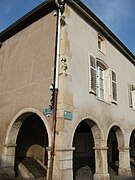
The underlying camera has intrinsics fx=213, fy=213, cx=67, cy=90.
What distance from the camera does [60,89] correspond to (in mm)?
6645

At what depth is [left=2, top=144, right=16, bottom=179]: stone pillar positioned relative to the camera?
25.0 ft

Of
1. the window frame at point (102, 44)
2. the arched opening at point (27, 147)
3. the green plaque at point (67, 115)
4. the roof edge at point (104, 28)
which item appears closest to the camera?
the green plaque at point (67, 115)

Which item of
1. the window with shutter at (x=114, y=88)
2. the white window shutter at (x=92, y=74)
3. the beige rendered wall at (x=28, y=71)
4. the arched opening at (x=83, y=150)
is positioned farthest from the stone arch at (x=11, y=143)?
the window with shutter at (x=114, y=88)

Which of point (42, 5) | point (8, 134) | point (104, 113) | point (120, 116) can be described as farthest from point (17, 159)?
point (42, 5)

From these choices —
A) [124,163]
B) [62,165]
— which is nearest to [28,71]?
[62,165]

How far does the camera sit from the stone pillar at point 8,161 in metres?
7.62

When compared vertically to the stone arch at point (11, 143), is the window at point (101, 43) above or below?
above

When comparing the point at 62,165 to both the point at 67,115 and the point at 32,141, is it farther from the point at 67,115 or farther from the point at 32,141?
the point at 32,141

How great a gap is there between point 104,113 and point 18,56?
4.22 m

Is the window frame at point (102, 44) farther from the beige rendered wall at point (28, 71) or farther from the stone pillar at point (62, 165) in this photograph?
the stone pillar at point (62, 165)

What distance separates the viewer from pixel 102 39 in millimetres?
9883

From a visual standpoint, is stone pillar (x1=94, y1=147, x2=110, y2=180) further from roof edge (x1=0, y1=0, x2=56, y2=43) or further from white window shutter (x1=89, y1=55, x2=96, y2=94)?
roof edge (x1=0, y1=0, x2=56, y2=43)

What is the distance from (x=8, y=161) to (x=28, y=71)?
11.1 feet

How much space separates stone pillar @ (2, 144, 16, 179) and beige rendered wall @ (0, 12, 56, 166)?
40cm
